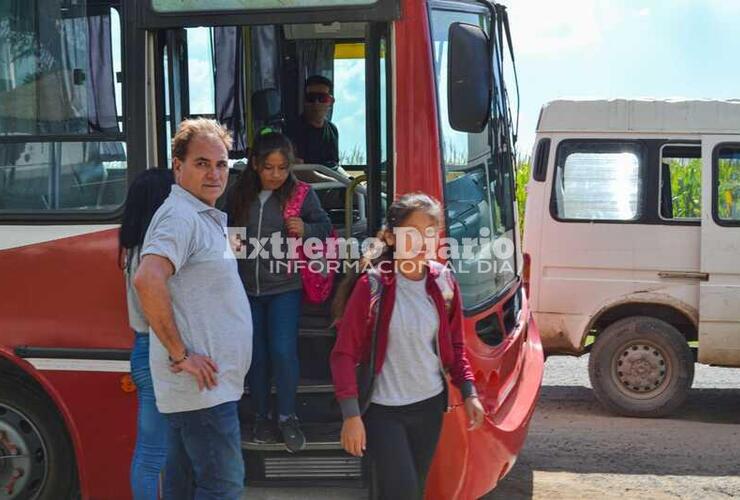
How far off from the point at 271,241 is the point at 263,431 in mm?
929

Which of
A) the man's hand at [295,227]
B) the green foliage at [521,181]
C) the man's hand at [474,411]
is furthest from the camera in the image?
the green foliage at [521,181]

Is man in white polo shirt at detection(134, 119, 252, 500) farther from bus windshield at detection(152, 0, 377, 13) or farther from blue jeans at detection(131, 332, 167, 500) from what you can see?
bus windshield at detection(152, 0, 377, 13)

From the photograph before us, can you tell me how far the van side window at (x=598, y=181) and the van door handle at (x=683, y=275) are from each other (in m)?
0.53

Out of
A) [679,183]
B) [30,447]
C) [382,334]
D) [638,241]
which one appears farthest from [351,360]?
[679,183]

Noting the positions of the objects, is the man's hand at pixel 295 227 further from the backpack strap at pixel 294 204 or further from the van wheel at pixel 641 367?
the van wheel at pixel 641 367

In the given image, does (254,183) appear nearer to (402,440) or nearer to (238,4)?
(238,4)

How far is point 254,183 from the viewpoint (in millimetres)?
5172

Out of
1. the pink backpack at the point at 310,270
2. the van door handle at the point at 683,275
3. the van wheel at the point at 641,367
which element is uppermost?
the pink backpack at the point at 310,270

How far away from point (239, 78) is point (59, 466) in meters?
2.81

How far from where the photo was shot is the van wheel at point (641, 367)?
837 centimetres

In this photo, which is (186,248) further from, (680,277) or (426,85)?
(680,277)

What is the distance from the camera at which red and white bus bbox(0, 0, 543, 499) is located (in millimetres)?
4801

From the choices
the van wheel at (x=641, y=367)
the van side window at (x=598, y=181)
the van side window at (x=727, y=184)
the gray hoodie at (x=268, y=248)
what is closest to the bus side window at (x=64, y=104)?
the gray hoodie at (x=268, y=248)

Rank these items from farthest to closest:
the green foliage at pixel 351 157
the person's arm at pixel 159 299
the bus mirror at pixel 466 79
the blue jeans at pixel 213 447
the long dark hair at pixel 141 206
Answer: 1. the green foliage at pixel 351 157
2. the bus mirror at pixel 466 79
3. the long dark hair at pixel 141 206
4. the blue jeans at pixel 213 447
5. the person's arm at pixel 159 299
